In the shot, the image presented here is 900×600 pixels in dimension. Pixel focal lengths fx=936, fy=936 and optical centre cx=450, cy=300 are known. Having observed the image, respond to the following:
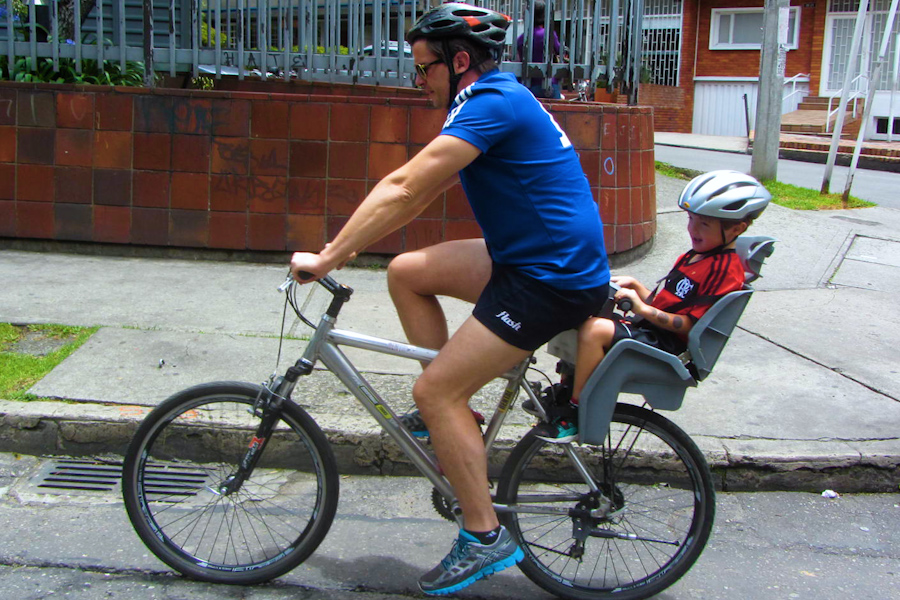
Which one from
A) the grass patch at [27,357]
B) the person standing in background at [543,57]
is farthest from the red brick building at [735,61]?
the grass patch at [27,357]

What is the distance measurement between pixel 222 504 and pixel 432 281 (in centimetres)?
112

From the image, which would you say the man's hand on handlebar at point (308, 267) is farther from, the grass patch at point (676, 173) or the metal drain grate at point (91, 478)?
the grass patch at point (676, 173)

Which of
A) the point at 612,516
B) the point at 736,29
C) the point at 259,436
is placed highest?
the point at 736,29

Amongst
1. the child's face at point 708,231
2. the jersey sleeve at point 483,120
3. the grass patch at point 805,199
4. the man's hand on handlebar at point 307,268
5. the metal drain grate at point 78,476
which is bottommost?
the metal drain grate at point 78,476

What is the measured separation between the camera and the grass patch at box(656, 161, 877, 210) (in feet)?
32.8

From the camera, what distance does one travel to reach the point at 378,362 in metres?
5.09

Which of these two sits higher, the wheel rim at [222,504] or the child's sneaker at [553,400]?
the child's sneaker at [553,400]

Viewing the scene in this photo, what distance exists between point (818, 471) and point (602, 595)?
1460 mm

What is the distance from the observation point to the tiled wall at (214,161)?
6750 mm

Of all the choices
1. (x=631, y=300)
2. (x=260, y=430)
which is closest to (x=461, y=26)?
(x=631, y=300)

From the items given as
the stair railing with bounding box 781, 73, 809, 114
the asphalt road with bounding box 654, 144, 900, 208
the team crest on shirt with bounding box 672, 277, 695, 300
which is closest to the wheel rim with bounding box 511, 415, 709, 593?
the team crest on shirt with bounding box 672, 277, 695, 300

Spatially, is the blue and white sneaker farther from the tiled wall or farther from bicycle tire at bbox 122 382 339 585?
the tiled wall

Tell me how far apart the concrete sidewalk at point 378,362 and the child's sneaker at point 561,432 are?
1108 mm

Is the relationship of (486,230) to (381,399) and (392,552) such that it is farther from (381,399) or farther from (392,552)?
A: (392,552)
